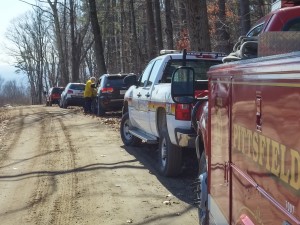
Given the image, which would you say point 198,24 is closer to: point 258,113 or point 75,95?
point 258,113

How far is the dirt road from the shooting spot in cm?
630

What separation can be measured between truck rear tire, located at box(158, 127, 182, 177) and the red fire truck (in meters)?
3.77

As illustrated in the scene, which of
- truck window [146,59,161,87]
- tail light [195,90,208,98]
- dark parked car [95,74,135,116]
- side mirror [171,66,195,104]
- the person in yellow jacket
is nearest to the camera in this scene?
side mirror [171,66,195,104]

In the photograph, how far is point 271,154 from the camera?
7.82 ft

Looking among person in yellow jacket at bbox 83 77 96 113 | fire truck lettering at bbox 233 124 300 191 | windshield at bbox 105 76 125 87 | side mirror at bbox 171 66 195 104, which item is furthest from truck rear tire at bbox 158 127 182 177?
person in yellow jacket at bbox 83 77 96 113

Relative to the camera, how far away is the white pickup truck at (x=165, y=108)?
24.6ft

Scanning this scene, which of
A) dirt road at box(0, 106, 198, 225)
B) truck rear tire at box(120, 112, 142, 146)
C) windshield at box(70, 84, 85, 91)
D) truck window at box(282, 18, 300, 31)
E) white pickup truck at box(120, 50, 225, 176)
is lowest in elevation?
dirt road at box(0, 106, 198, 225)

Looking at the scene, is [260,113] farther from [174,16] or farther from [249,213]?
[174,16]

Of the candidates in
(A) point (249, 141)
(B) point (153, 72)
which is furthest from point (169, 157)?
(A) point (249, 141)

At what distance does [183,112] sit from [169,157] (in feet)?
2.90

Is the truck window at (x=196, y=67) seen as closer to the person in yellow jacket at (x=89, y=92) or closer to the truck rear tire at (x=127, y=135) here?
the truck rear tire at (x=127, y=135)

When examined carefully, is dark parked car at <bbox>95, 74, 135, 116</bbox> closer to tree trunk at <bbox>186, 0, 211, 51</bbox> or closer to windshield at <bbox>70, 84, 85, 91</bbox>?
tree trunk at <bbox>186, 0, 211, 51</bbox>

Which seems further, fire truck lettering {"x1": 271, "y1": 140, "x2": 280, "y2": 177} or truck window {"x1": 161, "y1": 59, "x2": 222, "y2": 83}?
truck window {"x1": 161, "y1": 59, "x2": 222, "y2": 83}

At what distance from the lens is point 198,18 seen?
516 inches
